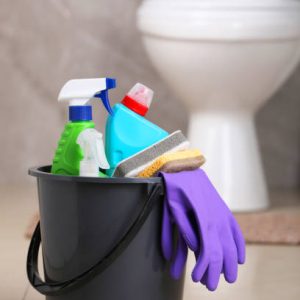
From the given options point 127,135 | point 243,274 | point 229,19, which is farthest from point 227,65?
point 127,135

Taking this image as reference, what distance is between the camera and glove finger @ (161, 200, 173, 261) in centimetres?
85

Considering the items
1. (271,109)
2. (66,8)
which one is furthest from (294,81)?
(66,8)

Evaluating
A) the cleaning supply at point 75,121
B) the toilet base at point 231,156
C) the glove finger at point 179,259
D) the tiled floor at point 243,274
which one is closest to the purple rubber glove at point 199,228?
the glove finger at point 179,259

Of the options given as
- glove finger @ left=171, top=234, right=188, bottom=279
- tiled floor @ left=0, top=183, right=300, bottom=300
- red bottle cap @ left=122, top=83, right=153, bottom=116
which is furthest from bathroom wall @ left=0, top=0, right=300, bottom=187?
glove finger @ left=171, top=234, right=188, bottom=279

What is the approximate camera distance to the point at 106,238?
0.85 metres

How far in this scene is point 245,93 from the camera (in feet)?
5.50

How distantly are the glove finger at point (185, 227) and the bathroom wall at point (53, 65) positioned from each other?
1.23 meters

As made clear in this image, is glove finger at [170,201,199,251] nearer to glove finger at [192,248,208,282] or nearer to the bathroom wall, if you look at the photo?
glove finger at [192,248,208,282]

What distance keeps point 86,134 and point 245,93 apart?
2.85ft

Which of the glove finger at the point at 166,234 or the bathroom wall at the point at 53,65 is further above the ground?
the bathroom wall at the point at 53,65

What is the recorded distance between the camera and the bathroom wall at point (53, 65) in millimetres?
2055

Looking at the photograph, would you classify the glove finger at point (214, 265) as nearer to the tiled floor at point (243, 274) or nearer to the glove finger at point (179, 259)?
the glove finger at point (179, 259)

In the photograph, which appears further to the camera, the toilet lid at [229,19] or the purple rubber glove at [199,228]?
the toilet lid at [229,19]

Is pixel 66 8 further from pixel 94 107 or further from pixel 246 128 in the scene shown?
pixel 246 128
